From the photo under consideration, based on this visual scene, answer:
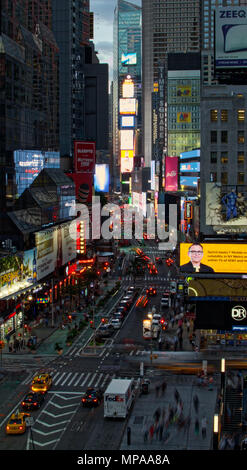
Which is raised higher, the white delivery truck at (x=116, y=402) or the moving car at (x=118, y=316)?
the white delivery truck at (x=116, y=402)

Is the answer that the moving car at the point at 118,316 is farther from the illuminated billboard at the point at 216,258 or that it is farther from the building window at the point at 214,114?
the building window at the point at 214,114

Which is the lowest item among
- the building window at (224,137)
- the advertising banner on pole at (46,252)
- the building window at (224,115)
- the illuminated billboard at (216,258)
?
the advertising banner on pole at (46,252)

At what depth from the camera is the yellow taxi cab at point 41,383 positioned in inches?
1853

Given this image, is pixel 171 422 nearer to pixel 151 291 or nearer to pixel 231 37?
pixel 231 37

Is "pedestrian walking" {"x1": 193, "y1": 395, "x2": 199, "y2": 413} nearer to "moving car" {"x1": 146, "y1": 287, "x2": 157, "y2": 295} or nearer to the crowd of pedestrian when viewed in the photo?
the crowd of pedestrian

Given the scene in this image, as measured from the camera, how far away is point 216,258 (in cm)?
5544

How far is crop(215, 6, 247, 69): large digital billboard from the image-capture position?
2953 inches

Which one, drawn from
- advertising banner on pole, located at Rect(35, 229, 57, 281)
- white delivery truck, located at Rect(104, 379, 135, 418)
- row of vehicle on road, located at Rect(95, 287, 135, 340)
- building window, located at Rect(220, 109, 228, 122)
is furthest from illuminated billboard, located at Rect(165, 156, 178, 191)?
white delivery truck, located at Rect(104, 379, 135, 418)

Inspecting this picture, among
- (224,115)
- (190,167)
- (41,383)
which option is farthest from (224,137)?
(190,167)

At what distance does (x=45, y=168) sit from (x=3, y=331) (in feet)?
126

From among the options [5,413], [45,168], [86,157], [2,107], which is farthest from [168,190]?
[5,413]

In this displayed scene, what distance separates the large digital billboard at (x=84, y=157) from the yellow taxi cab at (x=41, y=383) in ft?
257

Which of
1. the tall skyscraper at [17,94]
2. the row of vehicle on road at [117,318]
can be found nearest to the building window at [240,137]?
the row of vehicle on road at [117,318]

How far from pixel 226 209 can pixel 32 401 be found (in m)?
34.2
